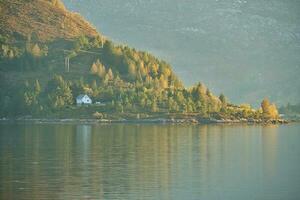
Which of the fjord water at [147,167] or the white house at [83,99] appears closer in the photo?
the fjord water at [147,167]

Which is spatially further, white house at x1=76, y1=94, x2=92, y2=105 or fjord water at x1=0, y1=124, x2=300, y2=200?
white house at x1=76, y1=94, x2=92, y2=105

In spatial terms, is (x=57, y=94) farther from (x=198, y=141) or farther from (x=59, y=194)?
(x=59, y=194)

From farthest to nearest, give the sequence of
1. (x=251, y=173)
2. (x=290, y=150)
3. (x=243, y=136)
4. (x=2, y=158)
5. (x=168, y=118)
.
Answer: (x=168, y=118) → (x=243, y=136) → (x=290, y=150) → (x=2, y=158) → (x=251, y=173)

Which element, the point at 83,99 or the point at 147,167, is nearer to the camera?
the point at 147,167

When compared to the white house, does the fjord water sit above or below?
below

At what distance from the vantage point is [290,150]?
106 metres

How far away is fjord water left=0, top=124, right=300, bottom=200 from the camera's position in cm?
6694

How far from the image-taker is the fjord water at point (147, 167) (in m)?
66.9

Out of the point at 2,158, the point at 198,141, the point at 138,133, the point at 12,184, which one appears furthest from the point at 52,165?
the point at 138,133

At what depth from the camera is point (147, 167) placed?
268 feet

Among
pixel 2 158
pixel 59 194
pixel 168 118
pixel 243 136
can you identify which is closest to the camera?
pixel 59 194

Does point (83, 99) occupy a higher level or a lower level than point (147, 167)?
higher

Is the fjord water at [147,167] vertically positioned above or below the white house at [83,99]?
below

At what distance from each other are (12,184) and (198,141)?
4973cm
